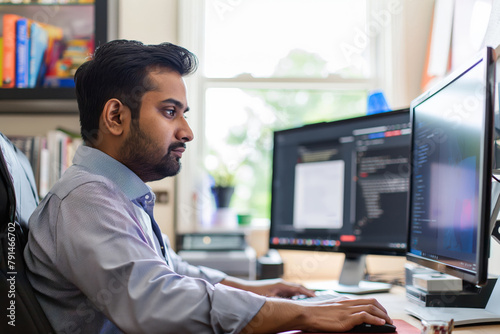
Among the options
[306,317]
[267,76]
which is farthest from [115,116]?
[267,76]

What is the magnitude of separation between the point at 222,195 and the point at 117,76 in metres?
1.31

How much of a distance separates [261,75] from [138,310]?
189 cm

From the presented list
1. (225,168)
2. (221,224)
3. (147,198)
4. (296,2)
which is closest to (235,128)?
(225,168)

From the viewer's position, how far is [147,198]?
44.8 inches

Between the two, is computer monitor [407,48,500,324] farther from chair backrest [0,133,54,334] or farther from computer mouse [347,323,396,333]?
chair backrest [0,133,54,334]

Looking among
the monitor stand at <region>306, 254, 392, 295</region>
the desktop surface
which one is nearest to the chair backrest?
the desktop surface

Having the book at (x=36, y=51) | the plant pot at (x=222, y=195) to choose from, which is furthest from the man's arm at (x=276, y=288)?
the book at (x=36, y=51)

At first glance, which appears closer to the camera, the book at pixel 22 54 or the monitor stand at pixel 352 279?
the monitor stand at pixel 352 279

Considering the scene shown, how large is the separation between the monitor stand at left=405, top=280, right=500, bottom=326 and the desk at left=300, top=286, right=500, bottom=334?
13 mm

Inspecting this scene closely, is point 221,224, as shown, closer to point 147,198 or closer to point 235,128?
point 235,128

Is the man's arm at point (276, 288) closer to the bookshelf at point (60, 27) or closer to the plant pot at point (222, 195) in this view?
the plant pot at point (222, 195)

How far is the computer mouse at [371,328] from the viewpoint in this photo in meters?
0.86

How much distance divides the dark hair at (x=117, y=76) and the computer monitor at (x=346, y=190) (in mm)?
687

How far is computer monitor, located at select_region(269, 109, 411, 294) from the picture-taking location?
1.47m
